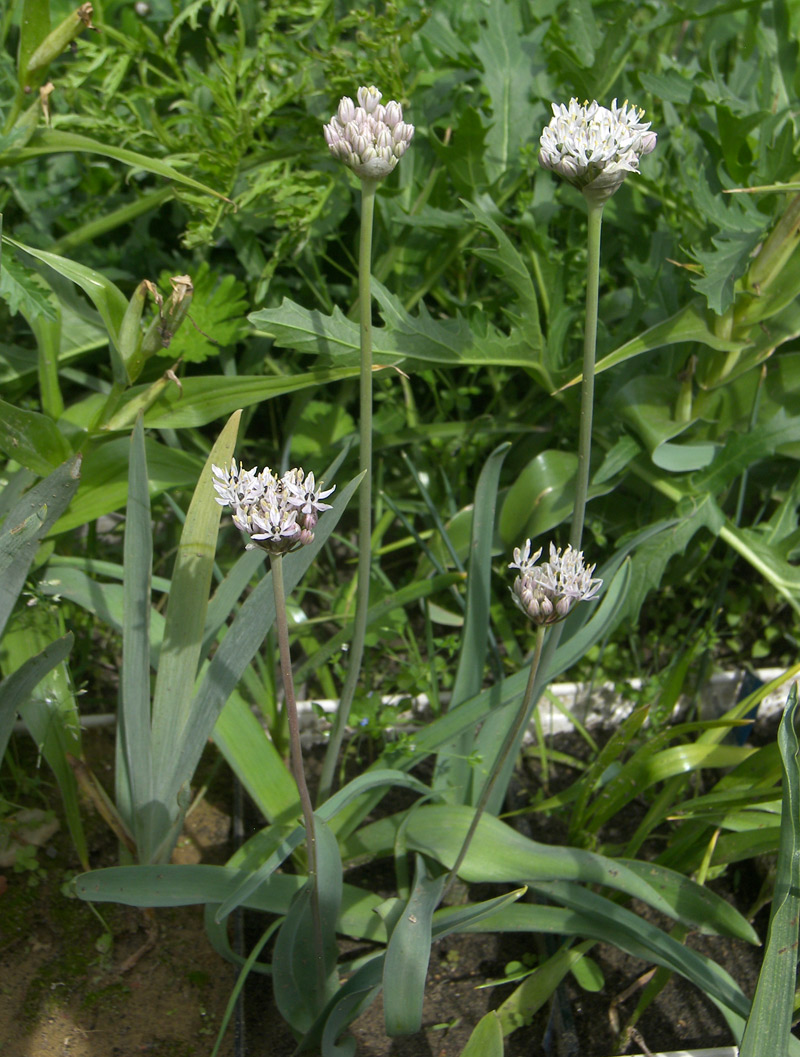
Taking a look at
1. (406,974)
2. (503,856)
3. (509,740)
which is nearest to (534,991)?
(503,856)

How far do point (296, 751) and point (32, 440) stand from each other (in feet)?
1.97

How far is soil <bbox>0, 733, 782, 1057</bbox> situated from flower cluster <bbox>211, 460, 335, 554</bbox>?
2.26 feet

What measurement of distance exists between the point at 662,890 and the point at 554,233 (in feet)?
4.08

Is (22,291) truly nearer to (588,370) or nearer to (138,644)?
(138,644)

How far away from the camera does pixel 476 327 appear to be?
1.36m

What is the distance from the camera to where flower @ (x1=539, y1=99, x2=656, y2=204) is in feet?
2.50

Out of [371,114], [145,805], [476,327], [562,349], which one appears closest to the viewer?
[371,114]

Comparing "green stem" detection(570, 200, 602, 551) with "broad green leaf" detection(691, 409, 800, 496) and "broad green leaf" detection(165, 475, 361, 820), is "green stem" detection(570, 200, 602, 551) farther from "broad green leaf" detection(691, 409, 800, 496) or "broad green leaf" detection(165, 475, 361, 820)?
"broad green leaf" detection(691, 409, 800, 496)

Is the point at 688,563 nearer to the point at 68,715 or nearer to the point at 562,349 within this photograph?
the point at 562,349

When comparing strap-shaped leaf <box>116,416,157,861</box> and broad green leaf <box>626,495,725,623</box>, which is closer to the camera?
strap-shaped leaf <box>116,416,157,861</box>

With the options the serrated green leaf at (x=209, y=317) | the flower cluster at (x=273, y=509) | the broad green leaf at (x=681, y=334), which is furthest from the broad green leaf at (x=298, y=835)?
the serrated green leaf at (x=209, y=317)

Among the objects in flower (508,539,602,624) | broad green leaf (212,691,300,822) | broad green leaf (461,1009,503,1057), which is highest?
flower (508,539,602,624)

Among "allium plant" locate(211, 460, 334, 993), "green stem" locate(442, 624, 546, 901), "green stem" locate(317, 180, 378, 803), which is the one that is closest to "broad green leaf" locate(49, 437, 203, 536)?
"green stem" locate(317, 180, 378, 803)

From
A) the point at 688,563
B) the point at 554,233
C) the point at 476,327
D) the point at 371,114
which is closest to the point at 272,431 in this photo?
the point at 476,327
